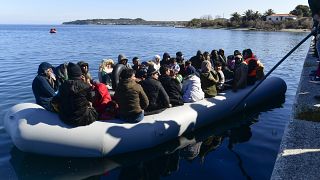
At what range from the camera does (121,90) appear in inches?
270

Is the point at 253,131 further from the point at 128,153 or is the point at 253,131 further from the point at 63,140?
the point at 63,140

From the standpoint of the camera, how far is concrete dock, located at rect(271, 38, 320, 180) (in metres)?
4.98

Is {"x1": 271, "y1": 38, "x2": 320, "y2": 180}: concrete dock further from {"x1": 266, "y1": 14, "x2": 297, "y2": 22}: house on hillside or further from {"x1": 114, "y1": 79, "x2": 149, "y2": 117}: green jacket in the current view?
{"x1": 266, "y1": 14, "x2": 297, "y2": 22}: house on hillside

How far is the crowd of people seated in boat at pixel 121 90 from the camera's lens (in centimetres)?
640

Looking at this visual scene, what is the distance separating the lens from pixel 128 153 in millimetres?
6887

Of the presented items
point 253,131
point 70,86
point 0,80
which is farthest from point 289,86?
point 0,80

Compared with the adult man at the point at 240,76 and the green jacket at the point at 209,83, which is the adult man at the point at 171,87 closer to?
the green jacket at the point at 209,83

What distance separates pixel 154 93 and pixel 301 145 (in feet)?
10.2

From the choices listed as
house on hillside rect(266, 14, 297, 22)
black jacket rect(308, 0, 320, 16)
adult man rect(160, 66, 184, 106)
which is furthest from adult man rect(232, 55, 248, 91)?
house on hillside rect(266, 14, 297, 22)

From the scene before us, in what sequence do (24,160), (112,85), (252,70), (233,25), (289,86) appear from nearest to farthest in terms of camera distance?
1. (24,160)
2. (112,85)
3. (252,70)
4. (289,86)
5. (233,25)

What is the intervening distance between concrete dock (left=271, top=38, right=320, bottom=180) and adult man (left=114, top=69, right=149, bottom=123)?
283 centimetres

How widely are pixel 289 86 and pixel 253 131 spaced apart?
6771 mm

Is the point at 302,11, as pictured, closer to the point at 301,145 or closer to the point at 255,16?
the point at 255,16

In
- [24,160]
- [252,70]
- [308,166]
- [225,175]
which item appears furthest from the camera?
[252,70]
